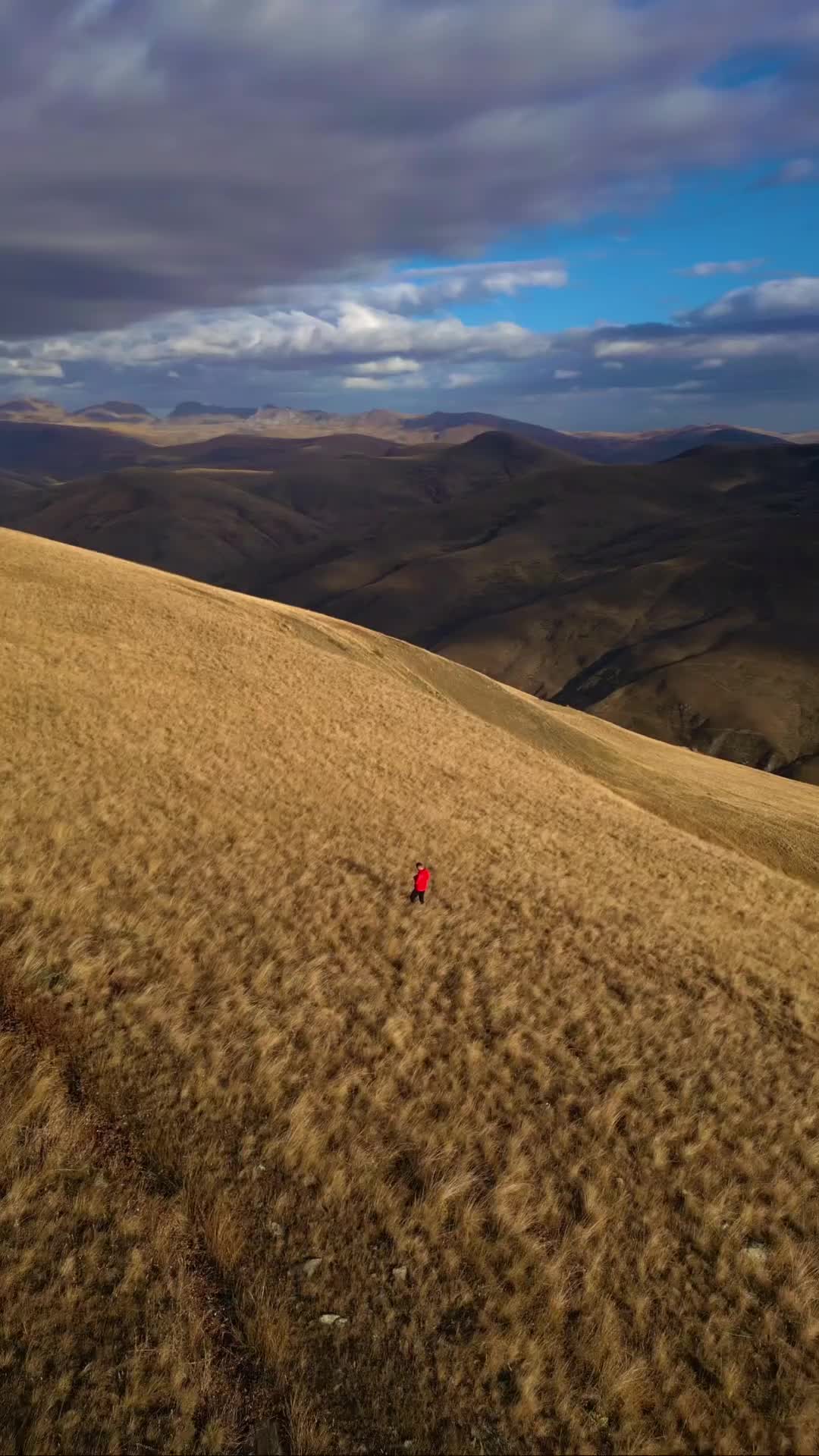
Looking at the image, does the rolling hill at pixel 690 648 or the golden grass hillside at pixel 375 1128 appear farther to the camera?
the rolling hill at pixel 690 648

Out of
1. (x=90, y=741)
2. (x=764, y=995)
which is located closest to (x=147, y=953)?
(x=90, y=741)

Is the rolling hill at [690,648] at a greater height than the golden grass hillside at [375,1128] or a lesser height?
lesser

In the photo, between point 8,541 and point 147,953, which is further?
point 8,541

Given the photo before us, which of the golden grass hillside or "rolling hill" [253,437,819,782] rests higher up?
the golden grass hillside

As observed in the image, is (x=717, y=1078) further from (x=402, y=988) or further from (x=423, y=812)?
(x=423, y=812)

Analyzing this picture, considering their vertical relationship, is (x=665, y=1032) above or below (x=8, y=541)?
below

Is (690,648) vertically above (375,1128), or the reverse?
(375,1128)

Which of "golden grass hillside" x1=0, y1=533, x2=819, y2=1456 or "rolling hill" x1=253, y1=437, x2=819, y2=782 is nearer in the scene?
"golden grass hillside" x1=0, y1=533, x2=819, y2=1456

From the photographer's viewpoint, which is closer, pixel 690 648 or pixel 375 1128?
pixel 375 1128
